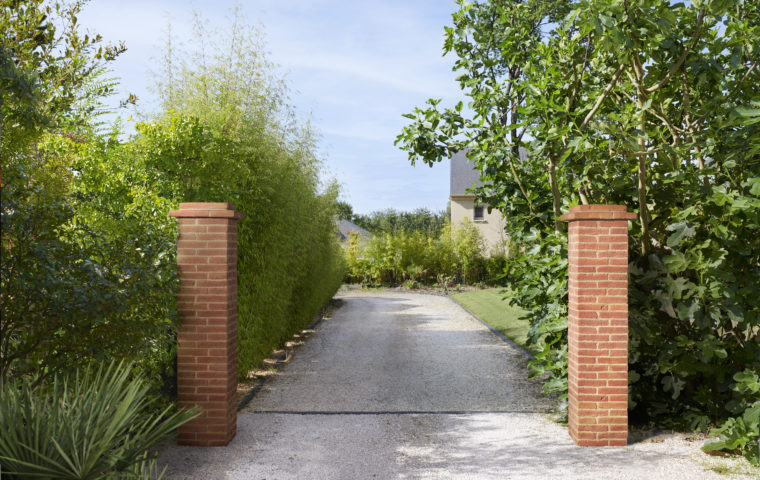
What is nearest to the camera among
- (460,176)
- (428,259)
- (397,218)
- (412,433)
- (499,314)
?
(412,433)

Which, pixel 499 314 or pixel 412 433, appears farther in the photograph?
pixel 499 314

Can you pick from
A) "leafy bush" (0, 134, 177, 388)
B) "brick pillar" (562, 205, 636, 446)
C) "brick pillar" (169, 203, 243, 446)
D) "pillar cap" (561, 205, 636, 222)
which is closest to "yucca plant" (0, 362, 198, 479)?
"leafy bush" (0, 134, 177, 388)

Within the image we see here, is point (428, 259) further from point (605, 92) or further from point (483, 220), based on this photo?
point (605, 92)

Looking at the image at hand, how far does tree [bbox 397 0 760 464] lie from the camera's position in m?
4.04

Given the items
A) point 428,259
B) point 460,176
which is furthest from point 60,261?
point 460,176

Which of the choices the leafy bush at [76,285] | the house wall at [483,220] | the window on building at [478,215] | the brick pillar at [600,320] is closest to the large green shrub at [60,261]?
the leafy bush at [76,285]

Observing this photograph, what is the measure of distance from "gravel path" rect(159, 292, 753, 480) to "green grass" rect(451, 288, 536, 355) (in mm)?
1459

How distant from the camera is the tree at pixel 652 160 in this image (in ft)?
13.2

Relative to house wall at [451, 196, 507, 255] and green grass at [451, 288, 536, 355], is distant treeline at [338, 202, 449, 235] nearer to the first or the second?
house wall at [451, 196, 507, 255]

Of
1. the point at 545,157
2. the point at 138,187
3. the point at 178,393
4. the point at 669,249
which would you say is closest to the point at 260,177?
the point at 138,187

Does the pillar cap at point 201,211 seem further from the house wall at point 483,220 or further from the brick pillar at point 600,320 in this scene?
the house wall at point 483,220

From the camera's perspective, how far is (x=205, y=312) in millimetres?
4195

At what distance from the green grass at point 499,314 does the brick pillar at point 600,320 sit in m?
2.87

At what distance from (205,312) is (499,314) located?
31.5 feet
